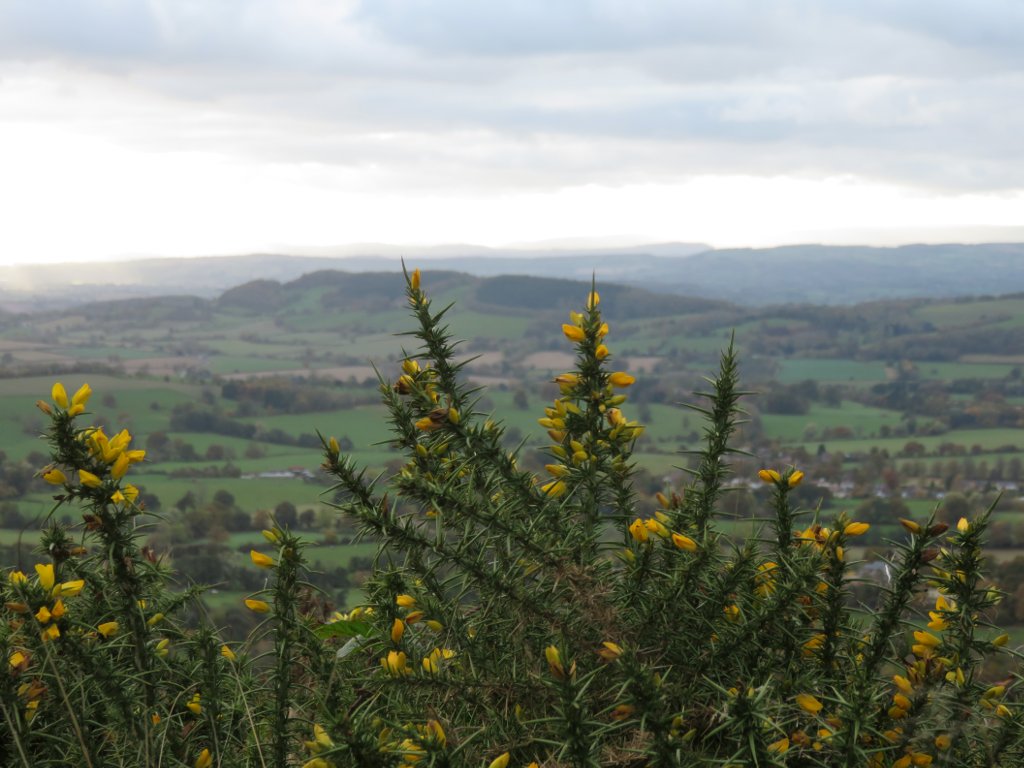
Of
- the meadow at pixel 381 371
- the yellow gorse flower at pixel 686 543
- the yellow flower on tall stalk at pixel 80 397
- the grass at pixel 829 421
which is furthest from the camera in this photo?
the grass at pixel 829 421

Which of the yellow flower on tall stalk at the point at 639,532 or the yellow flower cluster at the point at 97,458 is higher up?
the yellow flower cluster at the point at 97,458

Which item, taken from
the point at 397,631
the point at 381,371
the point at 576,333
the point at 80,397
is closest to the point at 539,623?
the point at 397,631

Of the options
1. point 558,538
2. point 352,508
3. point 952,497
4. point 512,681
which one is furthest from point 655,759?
point 952,497

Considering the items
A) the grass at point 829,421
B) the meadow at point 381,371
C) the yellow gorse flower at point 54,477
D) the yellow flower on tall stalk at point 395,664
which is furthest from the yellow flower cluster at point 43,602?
the grass at point 829,421

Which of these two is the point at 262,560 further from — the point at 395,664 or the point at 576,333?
the point at 576,333

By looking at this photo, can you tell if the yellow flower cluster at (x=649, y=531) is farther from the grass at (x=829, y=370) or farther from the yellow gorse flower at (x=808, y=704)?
the grass at (x=829, y=370)

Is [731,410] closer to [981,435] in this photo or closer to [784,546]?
[784,546]

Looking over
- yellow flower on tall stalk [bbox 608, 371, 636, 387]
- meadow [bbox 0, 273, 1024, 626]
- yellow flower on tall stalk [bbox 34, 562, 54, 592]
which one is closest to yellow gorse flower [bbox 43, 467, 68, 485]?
meadow [bbox 0, 273, 1024, 626]

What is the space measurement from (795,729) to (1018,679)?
25.3 inches

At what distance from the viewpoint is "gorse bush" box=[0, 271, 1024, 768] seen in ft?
7.31

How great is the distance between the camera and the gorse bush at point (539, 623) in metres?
2.23

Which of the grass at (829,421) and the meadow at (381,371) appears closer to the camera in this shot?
the meadow at (381,371)

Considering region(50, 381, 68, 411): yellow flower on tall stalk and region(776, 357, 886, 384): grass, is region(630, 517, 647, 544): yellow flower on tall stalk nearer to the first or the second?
region(50, 381, 68, 411): yellow flower on tall stalk

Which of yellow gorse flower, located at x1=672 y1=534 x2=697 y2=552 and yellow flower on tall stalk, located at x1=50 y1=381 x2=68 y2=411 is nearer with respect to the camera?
yellow flower on tall stalk, located at x1=50 y1=381 x2=68 y2=411
